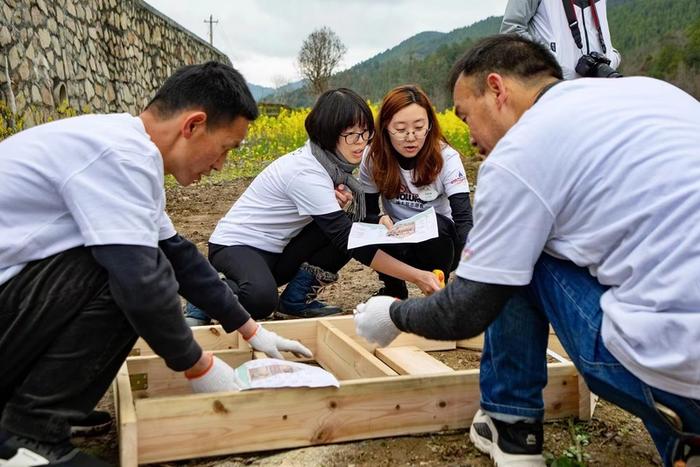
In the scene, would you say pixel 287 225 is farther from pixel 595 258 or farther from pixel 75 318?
pixel 595 258

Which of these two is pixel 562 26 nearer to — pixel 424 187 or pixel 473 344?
pixel 424 187

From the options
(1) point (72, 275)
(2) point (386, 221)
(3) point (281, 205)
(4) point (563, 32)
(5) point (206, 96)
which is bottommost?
(2) point (386, 221)

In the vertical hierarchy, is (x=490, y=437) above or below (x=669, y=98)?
below

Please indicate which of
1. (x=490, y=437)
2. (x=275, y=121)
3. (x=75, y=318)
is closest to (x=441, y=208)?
(x=490, y=437)

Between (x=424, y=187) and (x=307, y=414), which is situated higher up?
(x=424, y=187)

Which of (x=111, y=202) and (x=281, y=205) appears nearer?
(x=111, y=202)

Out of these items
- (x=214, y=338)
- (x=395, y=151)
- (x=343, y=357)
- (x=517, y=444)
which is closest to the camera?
(x=517, y=444)

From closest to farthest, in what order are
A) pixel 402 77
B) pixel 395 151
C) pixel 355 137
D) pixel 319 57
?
pixel 355 137 < pixel 395 151 < pixel 319 57 < pixel 402 77

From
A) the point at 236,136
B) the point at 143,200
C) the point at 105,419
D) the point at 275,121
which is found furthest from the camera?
the point at 275,121

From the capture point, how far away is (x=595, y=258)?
4.63 ft

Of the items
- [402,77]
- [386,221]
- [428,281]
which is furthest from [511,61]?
[402,77]

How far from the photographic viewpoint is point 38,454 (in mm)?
1538

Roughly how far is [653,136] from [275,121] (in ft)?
33.1

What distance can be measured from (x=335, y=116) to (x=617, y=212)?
182 centimetres
